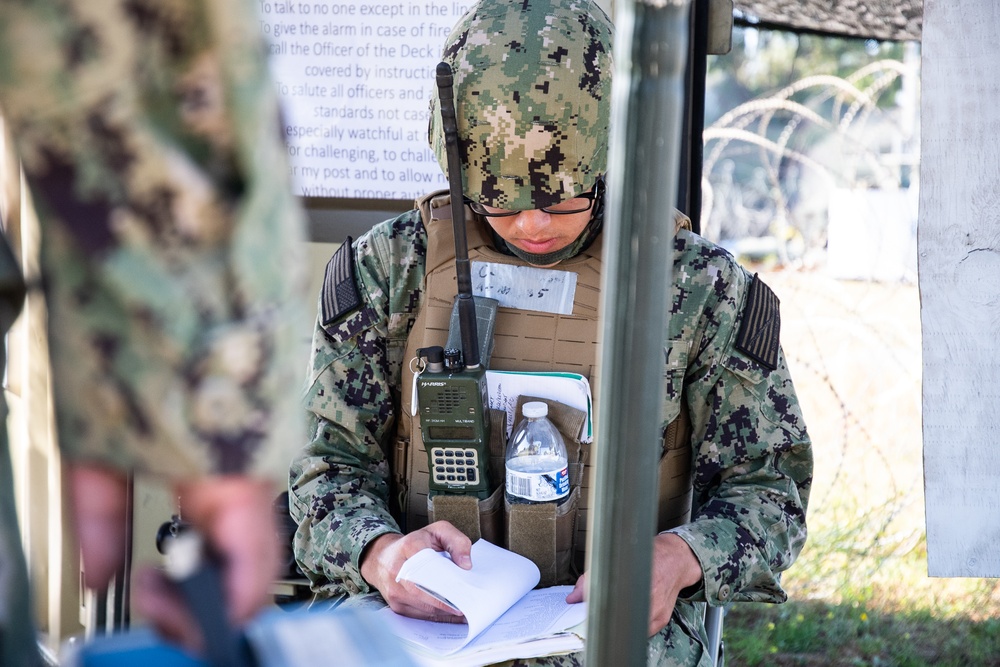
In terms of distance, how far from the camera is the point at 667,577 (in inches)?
75.3

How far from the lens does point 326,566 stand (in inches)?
81.8

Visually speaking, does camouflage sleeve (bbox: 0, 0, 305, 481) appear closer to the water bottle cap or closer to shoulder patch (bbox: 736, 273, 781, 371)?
the water bottle cap

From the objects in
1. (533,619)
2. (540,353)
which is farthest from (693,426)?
(533,619)

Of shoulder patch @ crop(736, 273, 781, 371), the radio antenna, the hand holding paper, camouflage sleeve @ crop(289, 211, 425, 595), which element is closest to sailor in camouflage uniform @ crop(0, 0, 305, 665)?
the hand holding paper

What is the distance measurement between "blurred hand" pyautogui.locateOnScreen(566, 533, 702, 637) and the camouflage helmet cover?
660mm

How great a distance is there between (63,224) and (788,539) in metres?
1.60

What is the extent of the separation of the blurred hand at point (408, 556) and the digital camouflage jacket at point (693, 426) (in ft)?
0.12

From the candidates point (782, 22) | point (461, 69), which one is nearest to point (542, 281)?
point (461, 69)

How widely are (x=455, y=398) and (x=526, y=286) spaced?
30cm

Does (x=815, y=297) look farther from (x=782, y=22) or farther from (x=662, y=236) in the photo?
(x=662, y=236)

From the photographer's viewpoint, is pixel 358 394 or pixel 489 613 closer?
pixel 489 613

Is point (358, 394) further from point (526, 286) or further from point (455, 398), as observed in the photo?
point (526, 286)

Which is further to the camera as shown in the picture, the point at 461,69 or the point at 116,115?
the point at 461,69

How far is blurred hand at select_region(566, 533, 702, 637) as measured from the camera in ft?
6.17
